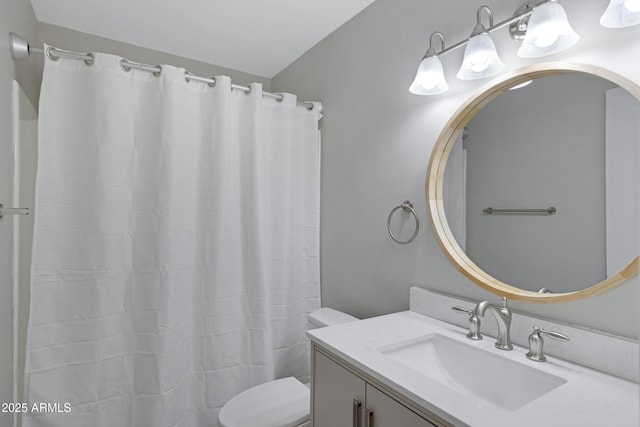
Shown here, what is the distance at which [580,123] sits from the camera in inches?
40.1

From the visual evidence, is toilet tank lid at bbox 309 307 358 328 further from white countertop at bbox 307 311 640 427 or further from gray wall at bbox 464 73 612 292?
gray wall at bbox 464 73 612 292

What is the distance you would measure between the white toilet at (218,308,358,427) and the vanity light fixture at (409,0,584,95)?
1228 millimetres

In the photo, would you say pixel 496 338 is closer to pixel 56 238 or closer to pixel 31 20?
pixel 56 238

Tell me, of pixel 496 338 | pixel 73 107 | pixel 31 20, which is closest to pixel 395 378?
pixel 496 338

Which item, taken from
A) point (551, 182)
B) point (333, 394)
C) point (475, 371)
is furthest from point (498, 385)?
point (551, 182)

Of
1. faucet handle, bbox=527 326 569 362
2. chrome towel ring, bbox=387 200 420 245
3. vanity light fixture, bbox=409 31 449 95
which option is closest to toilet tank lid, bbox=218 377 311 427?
chrome towel ring, bbox=387 200 420 245

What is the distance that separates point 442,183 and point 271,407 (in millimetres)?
1233

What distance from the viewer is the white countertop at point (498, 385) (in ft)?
2.32

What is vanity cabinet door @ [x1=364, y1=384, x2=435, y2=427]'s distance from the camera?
818 mm

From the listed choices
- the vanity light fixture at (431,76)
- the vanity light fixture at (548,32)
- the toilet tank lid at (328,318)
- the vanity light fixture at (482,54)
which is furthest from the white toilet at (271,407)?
the vanity light fixture at (548,32)

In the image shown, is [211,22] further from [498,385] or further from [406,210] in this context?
[498,385]

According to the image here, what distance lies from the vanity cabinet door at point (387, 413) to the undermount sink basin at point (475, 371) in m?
0.18

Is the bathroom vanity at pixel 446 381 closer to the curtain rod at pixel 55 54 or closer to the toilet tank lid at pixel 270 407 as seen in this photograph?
the toilet tank lid at pixel 270 407

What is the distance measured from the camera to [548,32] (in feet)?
3.17
